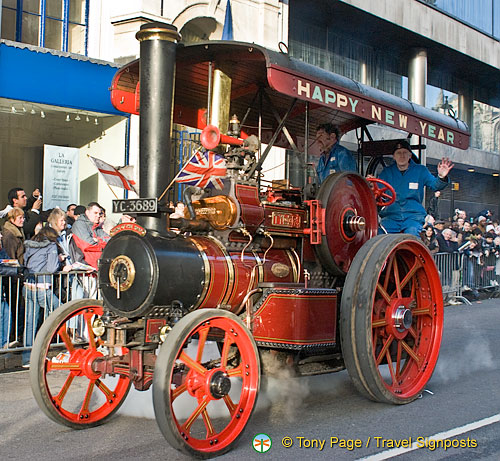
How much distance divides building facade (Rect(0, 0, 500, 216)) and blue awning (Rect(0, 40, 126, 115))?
0.04 ft

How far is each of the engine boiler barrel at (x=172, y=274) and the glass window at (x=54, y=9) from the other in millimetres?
7124

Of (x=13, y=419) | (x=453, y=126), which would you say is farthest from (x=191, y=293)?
(x=453, y=126)

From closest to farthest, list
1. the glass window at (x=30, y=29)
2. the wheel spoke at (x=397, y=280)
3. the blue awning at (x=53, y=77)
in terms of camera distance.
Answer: the wheel spoke at (x=397, y=280) < the blue awning at (x=53, y=77) < the glass window at (x=30, y=29)

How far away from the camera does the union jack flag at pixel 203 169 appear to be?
4766mm

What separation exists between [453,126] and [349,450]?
10.3ft

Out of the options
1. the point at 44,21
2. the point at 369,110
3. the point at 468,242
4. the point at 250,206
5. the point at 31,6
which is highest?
the point at 31,6

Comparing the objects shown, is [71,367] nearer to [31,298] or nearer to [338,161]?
[338,161]

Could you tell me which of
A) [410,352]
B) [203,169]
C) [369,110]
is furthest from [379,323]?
[203,169]

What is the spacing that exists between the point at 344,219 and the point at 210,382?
197 cm

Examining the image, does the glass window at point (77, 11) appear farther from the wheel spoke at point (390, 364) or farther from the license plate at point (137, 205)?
the wheel spoke at point (390, 364)

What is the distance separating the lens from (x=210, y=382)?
148 inches

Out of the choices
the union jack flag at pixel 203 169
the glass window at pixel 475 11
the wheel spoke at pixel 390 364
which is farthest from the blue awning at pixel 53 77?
the glass window at pixel 475 11

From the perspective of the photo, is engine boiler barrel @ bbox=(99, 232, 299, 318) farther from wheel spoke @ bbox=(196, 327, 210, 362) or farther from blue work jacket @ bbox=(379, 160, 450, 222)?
blue work jacket @ bbox=(379, 160, 450, 222)

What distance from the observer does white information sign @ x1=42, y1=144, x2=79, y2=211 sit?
9.97m
